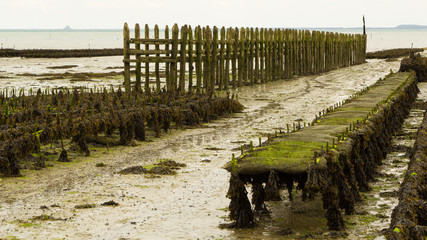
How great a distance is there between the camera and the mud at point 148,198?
6.14 meters

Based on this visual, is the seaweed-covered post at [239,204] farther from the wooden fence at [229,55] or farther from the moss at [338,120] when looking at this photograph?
the wooden fence at [229,55]

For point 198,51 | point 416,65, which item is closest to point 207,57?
point 198,51

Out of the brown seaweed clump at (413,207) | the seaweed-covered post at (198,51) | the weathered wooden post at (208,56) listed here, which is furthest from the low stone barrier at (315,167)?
the weathered wooden post at (208,56)

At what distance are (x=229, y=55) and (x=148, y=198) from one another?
1412cm

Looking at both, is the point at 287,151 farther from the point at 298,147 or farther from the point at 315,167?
the point at 315,167

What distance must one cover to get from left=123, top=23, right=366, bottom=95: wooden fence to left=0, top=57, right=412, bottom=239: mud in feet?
14.4

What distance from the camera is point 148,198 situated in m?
7.42

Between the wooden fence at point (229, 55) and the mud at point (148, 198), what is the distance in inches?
172

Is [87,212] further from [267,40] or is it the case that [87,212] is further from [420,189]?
[267,40]

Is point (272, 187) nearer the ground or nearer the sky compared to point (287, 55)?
nearer the ground

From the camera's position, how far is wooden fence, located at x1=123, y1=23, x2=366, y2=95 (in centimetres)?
1780

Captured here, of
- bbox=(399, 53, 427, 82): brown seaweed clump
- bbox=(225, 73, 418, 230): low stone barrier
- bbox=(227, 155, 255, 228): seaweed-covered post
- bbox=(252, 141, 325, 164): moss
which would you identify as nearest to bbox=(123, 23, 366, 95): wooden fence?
bbox=(399, 53, 427, 82): brown seaweed clump

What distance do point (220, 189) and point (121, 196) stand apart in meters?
1.38

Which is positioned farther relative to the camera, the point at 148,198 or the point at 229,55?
the point at 229,55
